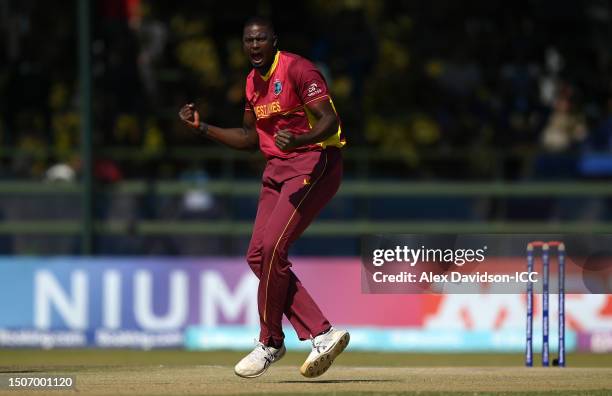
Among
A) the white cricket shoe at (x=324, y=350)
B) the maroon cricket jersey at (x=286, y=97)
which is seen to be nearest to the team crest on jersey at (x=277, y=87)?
the maroon cricket jersey at (x=286, y=97)

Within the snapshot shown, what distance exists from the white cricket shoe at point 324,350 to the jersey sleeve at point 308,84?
1482 mm

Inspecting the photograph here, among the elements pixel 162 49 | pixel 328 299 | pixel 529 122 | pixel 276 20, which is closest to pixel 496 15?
pixel 529 122

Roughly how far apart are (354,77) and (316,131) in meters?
9.59

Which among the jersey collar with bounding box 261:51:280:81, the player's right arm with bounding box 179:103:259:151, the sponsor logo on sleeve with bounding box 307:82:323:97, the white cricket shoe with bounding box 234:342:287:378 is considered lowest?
the white cricket shoe with bounding box 234:342:287:378

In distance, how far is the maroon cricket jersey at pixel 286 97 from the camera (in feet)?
28.1

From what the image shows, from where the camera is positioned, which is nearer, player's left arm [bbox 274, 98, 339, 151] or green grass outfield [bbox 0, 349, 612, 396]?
player's left arm [bbox 274, 98, 339, 151]

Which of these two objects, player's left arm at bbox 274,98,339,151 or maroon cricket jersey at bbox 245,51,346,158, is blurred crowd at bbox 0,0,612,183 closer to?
maroon cricket jersey at bbox 245,51,346,158

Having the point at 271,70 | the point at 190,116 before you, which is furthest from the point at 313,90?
the point at 190,116

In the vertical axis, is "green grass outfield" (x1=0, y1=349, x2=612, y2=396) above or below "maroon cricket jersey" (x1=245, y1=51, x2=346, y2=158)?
below

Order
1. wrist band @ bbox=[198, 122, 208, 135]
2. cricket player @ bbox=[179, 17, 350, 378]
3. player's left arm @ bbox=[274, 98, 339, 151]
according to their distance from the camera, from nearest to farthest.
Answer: player's left arm @ bbox=[274, 98, 339, 151]
cricket player @ bbox=[179, 17, 350, 378]
wrist band @ bbox=[198, 122, 208, 135]

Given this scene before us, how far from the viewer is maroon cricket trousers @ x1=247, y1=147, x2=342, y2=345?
863 cm

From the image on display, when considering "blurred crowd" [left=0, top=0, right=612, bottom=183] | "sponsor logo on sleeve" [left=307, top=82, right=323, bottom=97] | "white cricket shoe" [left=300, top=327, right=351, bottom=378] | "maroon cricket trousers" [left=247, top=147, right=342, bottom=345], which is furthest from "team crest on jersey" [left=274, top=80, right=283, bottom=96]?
"blurred crowd" [left=0, top=0, right=612, bottom=183]

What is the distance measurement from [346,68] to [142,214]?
360cm

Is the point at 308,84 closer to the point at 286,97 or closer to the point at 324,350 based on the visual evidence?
the point at 286,97
